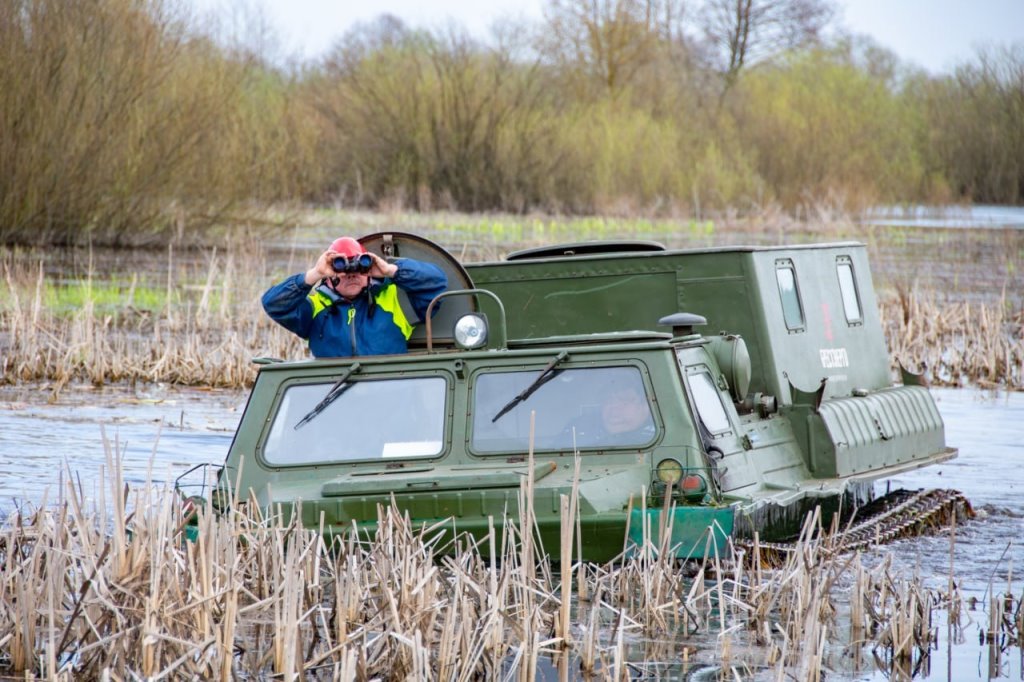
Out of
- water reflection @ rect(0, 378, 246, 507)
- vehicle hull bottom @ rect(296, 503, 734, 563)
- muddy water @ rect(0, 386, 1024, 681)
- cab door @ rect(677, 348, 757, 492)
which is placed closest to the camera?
muddy water @ rect(0, 386, 1024, 681)

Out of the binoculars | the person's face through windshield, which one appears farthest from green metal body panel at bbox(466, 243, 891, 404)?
the person's face through windshield

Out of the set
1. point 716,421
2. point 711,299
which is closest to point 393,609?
point 716,421

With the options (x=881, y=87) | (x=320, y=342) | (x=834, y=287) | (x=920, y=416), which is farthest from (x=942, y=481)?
(x=881, y=87)

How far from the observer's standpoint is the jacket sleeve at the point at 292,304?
9172 millimetres

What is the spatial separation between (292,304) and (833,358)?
150 inches

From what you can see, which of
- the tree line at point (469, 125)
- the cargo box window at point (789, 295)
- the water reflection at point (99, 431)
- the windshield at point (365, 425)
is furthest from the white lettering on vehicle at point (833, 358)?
the tree line at point (469, 125)

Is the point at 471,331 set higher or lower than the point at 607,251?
lower

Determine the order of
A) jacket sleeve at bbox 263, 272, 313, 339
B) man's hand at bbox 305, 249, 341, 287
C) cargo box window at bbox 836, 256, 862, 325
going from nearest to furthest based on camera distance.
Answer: man's hand at bbox 305, 249, 341, 287 < jacket sleeve at bbox 263, 272, 313, 339 < cargo box window at bbox 836, 256, 862, 325

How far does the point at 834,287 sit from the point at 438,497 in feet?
14.8

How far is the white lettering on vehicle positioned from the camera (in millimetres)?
10836

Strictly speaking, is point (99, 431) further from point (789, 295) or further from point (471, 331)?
point (789, 295)

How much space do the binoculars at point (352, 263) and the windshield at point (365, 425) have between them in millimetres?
768

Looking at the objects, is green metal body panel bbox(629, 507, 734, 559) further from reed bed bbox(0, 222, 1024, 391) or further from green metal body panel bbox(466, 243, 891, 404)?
reed bed bbox(0, 222, 1024, 391)

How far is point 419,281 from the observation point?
9.22 metres
